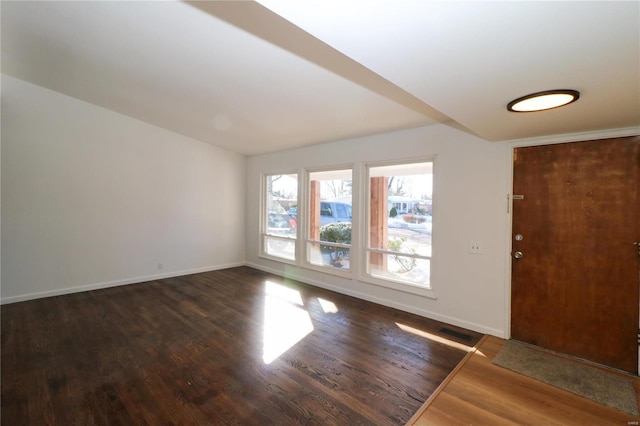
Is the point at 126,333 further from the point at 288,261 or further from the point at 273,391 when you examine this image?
the point at 288,261

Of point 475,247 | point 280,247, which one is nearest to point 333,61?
point 475,247

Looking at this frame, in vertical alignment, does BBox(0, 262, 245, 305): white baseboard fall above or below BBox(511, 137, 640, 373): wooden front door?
below

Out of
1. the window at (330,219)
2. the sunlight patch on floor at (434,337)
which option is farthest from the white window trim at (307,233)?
the sunlight patch on floor at (434,337)

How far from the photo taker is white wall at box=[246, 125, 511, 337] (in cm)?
310

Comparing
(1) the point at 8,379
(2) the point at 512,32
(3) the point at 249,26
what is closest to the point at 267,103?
(3) the point at 249,26

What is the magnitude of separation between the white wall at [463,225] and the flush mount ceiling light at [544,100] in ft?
3.84

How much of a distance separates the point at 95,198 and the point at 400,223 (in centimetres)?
493

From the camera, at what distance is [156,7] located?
217 centimetres

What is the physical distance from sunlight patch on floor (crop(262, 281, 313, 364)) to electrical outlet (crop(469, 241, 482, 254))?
6.97ft

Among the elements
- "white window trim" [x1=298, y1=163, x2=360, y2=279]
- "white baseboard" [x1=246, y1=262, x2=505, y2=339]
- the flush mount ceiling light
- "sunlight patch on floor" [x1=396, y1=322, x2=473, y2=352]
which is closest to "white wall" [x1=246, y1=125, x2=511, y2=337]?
"white baseboard" [x1=246, y1=262, x2=505, y2=339]

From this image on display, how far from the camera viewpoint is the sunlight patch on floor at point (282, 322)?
2.80m

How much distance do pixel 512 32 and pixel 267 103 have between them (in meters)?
2.77

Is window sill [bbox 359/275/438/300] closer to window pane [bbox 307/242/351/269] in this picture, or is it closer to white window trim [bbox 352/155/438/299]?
white window trim [bbox 352/155/438/299]

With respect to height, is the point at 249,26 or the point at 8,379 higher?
the point at 249,26
